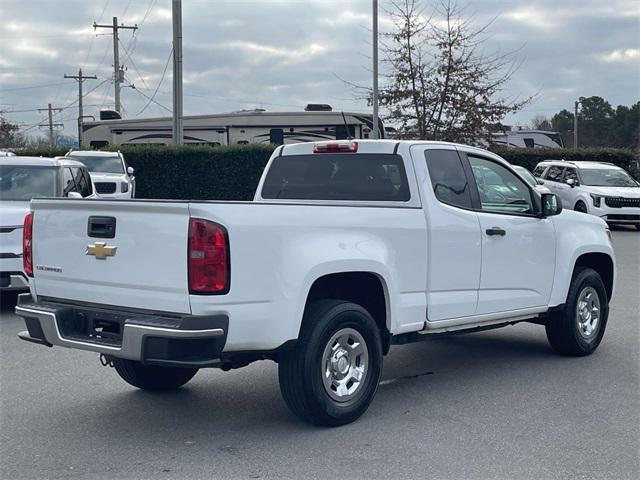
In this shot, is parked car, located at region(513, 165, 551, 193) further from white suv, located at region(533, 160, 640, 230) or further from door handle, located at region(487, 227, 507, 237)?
door handle, located at region(487, 227, 507, 237)

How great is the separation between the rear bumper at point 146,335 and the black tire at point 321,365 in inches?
22.7

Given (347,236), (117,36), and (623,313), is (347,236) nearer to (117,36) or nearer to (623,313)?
(623,313)

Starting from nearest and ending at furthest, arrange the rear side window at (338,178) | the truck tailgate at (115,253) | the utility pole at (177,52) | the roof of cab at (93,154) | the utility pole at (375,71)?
the truck tailgate at (115,253) < the rear side window at (338,178) < the roof of cab at (93,154) < the utility pole at (177,52) < the utility pole at (375,71)

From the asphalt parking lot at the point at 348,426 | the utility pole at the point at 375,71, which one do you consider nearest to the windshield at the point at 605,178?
the utility pole at the point at 375,71

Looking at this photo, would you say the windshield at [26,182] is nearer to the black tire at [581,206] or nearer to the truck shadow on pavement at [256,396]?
the truck shadow on pavement at [256,396]

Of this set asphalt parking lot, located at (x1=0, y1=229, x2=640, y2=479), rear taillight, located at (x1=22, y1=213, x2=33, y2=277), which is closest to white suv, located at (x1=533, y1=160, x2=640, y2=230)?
asphalt parking lot, located at (x1=0, y1=229, x2=640, y2=479)

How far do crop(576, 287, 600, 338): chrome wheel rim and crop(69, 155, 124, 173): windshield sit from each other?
52.4ft

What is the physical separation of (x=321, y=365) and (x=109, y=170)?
57.5 ft

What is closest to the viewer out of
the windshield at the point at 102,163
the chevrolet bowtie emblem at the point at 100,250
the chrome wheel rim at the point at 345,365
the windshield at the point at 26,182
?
the chevrolet bowtie emblem at the point at 100,250

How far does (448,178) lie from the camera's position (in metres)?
6.94

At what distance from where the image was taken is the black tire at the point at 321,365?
556 cm

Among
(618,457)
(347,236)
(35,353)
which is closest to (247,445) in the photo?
(347,236)

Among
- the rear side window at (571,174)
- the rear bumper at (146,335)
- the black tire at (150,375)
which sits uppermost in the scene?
the rear side window at (571,174)

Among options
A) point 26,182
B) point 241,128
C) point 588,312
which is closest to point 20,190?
point 26,182
